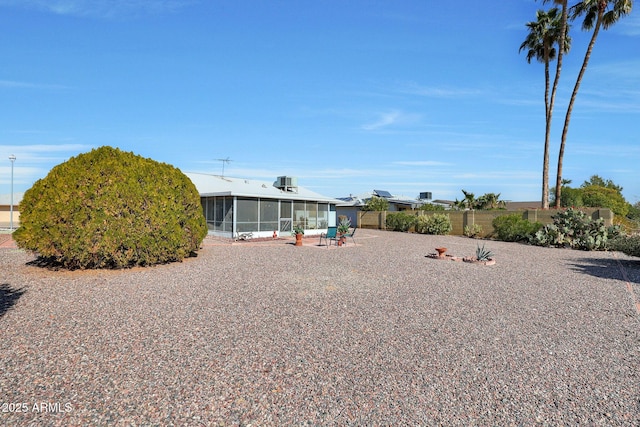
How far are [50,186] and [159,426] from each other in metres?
8.52

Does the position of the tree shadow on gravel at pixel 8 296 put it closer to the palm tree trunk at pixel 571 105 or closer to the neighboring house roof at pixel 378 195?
the palm tree trunk at pixel 571 105

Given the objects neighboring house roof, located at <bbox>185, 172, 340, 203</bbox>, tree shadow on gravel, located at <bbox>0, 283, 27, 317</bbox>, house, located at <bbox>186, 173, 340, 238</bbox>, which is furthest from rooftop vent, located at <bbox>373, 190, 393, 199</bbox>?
tree shadow on gravel, located at <bbox>0, 283, 27, 317</bbox>

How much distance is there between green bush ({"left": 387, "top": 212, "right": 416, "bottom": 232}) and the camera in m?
26.9

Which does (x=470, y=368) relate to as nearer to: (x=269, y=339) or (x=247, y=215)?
(x=269, y=339)

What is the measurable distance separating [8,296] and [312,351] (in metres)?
6.06

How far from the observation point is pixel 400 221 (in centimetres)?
2761

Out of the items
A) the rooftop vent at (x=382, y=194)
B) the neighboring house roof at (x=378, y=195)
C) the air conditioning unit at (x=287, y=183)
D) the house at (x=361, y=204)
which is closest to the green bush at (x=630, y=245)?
the air conditioning unit at (x=287, y=183)

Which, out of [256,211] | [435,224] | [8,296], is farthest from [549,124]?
[8,296]

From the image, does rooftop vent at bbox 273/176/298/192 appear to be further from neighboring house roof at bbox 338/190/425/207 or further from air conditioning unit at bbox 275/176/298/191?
neighboring house roof at bbox 338/190/425/207

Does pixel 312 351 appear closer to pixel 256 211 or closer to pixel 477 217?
pixel 256 211

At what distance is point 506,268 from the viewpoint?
10992 mm

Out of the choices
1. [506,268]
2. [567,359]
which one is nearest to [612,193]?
[506,268]

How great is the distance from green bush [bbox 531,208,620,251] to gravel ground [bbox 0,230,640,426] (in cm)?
899

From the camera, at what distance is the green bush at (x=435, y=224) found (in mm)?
24422
